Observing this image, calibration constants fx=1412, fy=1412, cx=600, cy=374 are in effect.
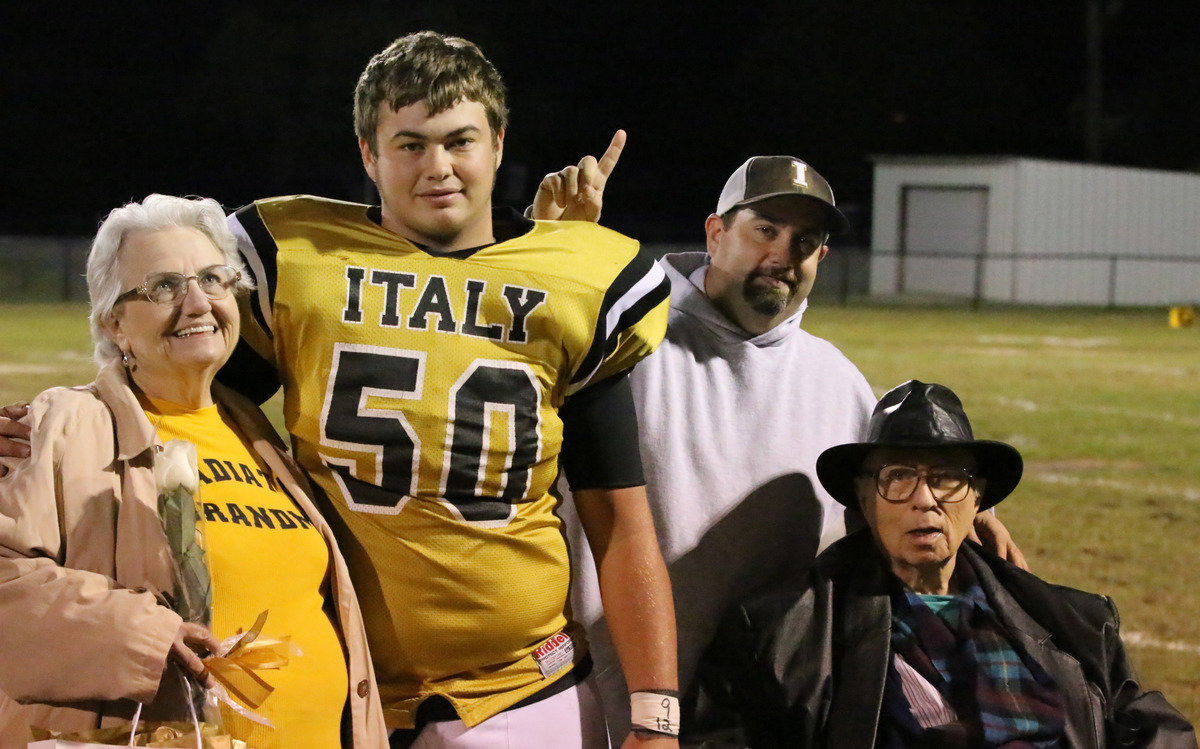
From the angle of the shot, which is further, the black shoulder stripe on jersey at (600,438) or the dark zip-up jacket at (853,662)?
the dark zip-up jacket at (853,662)

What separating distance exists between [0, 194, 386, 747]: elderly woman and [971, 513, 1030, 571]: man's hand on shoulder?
4.60ft

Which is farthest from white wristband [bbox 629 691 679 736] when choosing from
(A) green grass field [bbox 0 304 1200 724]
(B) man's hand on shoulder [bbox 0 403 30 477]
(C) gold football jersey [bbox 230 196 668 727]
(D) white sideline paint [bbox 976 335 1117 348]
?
(D) white sideline paint [bbox 976 335 1117 348]

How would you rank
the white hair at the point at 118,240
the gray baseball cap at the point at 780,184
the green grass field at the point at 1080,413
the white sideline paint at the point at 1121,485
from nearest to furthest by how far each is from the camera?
the white hair at the point at 118,240, the gray baseball cap at the point at 780,184, the green grass field at the point at 1080,413, the white sideline paint at the point at 1121,485

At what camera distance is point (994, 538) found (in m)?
3.01

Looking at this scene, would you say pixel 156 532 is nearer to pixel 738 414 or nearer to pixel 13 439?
pixel 13 439

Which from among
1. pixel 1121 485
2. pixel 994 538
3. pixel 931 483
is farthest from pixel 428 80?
pixel 1121 485

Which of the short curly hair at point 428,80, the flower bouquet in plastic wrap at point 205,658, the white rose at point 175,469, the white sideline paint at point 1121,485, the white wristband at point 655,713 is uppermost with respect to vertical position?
the short curly hair at point 428,80

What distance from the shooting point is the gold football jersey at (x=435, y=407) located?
230 centimetres

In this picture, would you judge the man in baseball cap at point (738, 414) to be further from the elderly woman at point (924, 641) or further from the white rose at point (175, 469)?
the white rose at point (175, 469)

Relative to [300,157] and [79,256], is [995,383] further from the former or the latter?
[300,157]

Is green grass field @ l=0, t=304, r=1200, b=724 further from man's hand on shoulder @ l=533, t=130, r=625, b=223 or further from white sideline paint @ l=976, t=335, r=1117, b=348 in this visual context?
man's hand on shoulder @ l=533, t=130, r=625, b=223

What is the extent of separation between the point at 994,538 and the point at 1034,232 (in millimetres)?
27023

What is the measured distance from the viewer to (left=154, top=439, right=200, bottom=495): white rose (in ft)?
6.67

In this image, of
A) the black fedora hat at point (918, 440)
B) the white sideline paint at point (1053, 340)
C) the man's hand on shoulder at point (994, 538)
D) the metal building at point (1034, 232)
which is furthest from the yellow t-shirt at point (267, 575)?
the metal building at point (1034, 232)
